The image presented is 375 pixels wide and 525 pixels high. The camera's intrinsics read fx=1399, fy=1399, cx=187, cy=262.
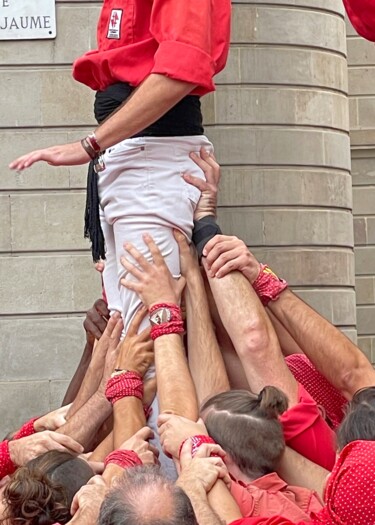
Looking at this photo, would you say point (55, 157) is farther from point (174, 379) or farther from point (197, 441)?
point (197, 441)

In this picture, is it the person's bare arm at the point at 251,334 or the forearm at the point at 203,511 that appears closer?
the forearm at the point at 203,511

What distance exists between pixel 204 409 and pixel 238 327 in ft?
1.32

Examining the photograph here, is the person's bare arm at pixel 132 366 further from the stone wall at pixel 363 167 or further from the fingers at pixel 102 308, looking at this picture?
the stone wall at pixel 363 167

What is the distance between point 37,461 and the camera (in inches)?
152

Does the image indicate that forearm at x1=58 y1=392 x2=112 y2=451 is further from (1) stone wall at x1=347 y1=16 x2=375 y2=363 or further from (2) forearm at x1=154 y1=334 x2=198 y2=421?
(1) stone wall at x1=347 y1=16 x2=375 y2=363

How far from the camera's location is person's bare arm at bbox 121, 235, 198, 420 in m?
4.17

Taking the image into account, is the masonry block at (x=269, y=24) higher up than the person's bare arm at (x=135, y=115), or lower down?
higher up

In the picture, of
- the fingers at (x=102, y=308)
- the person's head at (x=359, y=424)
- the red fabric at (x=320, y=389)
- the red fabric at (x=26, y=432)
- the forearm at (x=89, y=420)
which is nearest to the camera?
the person's head at (x=359, y=424)

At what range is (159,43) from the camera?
4359 mm

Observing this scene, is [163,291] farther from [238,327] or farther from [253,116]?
[253,116]

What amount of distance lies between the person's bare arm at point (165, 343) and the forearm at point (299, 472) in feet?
1.03

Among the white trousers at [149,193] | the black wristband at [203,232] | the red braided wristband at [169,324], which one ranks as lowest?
the red braided wristband at [169,324]

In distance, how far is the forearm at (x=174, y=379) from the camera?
413cm

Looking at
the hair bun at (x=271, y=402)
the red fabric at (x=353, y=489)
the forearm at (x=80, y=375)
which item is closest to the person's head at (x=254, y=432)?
the hair bun at (x=271, y=402)
